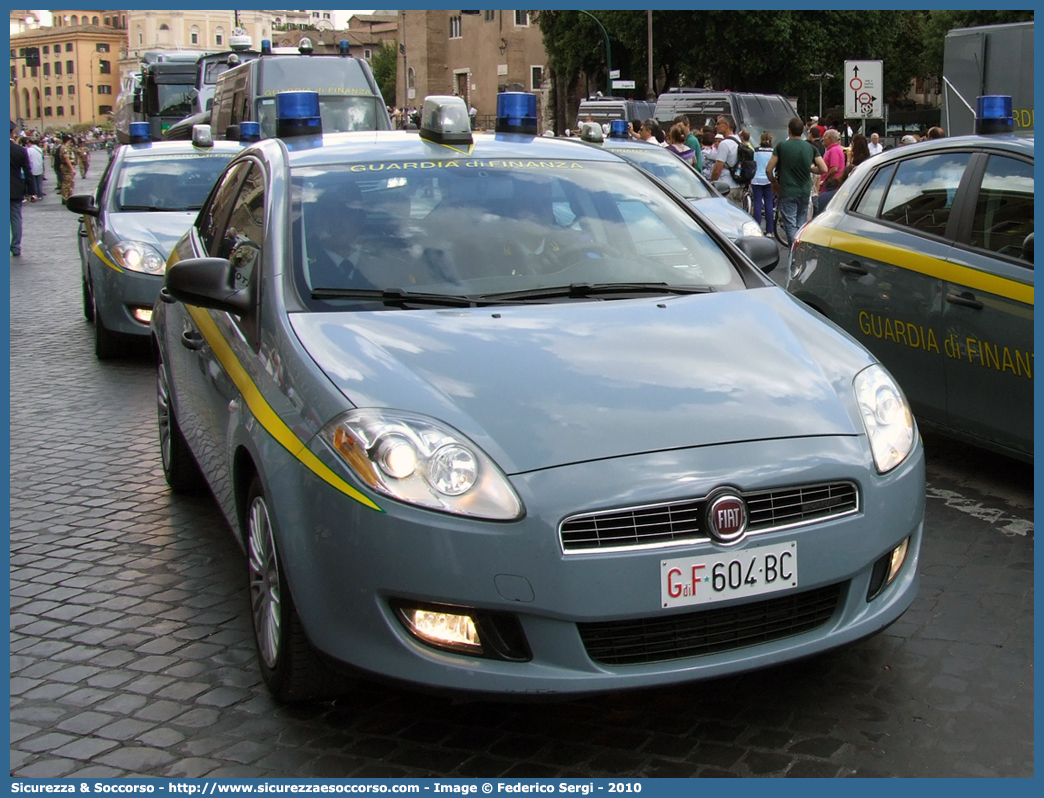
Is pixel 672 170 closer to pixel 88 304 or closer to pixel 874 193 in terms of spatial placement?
pixel 88 304

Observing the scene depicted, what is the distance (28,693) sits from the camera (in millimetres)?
3840

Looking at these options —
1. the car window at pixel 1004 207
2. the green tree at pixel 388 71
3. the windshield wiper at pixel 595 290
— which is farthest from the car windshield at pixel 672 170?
the green tree at pixel 388 71

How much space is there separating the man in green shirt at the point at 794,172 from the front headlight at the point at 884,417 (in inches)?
512

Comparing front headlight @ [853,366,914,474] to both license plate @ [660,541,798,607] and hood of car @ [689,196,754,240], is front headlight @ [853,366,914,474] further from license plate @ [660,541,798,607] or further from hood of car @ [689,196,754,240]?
hood of car @ [689,196,754,240]

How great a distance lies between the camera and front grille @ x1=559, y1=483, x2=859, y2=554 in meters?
3.09

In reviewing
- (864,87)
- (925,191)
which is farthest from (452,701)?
(864,87)

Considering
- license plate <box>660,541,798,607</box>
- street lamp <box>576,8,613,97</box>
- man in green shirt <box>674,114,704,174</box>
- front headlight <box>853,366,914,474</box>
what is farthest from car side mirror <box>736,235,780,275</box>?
street lamp <box>576,8,613,97</box>

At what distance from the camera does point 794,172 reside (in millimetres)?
16500

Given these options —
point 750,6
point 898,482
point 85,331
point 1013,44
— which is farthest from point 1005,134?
point 750,6

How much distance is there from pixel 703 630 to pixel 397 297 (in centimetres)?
145

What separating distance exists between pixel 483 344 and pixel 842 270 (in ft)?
11.2

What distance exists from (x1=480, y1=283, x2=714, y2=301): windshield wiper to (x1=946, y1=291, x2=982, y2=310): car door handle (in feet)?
6.16

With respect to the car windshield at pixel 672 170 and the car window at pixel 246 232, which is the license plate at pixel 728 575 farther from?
the car windshield at pixel 672 170

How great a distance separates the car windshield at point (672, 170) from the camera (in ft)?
41.1
